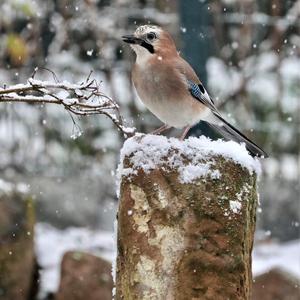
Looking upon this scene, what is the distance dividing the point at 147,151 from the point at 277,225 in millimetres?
5622

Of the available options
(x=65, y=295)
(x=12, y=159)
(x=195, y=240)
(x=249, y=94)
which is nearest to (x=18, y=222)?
(x=65, y=295)

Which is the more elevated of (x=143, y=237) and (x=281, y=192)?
(x=281, y=192)

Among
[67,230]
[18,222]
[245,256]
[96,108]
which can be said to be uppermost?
[67,230]

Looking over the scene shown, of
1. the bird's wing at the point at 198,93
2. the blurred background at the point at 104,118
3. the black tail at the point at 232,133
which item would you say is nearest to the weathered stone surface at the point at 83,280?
the blurred background at the point at 104,118

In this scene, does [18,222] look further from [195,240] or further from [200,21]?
[195,240]

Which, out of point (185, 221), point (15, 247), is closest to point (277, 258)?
point (15, 247)

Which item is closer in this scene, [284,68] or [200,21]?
[200,21]

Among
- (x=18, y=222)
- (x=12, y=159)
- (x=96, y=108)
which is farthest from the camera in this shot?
(x=12, y=159)

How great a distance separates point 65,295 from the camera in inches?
296

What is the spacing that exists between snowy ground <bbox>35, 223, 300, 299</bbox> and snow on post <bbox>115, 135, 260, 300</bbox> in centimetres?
331

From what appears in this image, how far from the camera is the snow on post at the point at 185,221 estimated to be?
4.14 metres

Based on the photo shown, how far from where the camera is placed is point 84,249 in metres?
8.45

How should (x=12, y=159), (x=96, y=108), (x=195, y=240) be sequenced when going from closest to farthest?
(x=96, y=108) < (x=195, y=240) < (x=12, y=159)

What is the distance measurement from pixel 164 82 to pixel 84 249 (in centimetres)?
391
